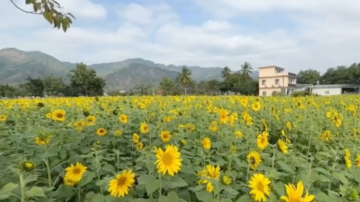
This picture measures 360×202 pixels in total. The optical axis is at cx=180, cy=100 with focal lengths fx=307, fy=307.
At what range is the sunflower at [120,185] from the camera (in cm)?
113

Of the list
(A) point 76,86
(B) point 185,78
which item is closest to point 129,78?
(B) point 185,78

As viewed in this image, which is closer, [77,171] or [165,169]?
[165,169]

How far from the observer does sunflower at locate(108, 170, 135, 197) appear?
3.72ft

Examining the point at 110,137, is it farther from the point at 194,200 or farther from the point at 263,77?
the point at 263,77

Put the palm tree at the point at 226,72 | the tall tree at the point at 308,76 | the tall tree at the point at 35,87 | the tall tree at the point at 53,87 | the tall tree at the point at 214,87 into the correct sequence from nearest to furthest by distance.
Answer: the tall tree at the point at 35,87, the tall tree at the point at 53,87, the tall tree at the point at 214,87, the palm tree at the point at 226,72, the tall tree at the point at 308,76

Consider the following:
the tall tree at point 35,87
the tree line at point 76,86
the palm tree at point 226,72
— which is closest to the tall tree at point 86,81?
the tree line at point 76,86

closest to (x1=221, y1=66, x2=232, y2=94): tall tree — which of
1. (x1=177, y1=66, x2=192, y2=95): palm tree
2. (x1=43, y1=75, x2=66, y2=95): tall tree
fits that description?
(x1=177, y1=66, x2=192, y2=95): palm tree

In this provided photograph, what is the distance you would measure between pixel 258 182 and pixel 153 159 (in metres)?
0.48

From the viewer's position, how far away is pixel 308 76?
77.7 meters

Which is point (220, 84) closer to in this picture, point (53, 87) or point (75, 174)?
point (53, 87)

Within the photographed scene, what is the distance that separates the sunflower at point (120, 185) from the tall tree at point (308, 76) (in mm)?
81703

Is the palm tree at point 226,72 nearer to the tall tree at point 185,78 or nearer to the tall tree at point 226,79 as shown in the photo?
the tall tree at point 226,79

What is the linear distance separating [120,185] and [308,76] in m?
83.5

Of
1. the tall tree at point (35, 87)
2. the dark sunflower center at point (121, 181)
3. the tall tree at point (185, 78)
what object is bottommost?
the dark sunflower center at point (121, 181)
